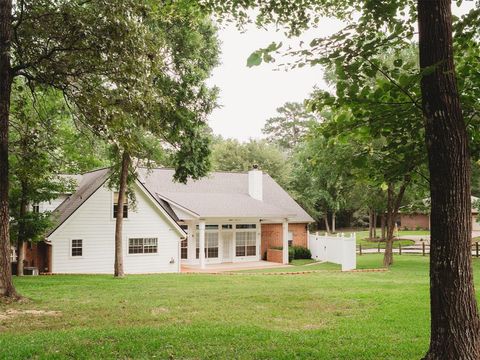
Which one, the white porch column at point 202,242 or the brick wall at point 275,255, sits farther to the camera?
the brick wall at point 275,255

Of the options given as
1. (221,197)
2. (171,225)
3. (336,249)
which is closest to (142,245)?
(171,225)

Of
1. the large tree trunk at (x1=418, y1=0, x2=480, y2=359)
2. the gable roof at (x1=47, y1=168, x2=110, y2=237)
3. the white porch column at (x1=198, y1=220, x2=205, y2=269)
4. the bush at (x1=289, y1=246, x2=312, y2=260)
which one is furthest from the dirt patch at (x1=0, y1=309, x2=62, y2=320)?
the bush at (x1=289, y1=246, x2=312, y2=260)

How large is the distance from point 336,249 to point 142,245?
12402 mm

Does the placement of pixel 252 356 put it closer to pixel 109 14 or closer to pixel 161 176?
pixel 109 14

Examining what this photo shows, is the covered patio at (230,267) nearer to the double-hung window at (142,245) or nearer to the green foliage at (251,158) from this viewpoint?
the double-hung window at (142,245)

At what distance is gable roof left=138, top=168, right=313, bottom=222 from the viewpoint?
29.9m

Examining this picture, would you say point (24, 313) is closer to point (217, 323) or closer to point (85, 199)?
point (217, 323)

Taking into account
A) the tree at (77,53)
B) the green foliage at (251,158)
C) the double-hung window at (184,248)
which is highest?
Answer: the green foliage at (251,158)

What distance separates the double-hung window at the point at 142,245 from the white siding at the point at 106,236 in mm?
210

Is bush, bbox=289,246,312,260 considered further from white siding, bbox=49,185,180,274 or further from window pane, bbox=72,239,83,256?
window pane, bbox=72,239,83,256

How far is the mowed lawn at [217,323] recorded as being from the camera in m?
6.44

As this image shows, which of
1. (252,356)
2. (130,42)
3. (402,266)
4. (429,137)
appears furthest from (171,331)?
(402,266)

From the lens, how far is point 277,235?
109 feet

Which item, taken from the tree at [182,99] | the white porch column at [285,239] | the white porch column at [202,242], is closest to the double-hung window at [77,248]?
the tree at [182,99]
